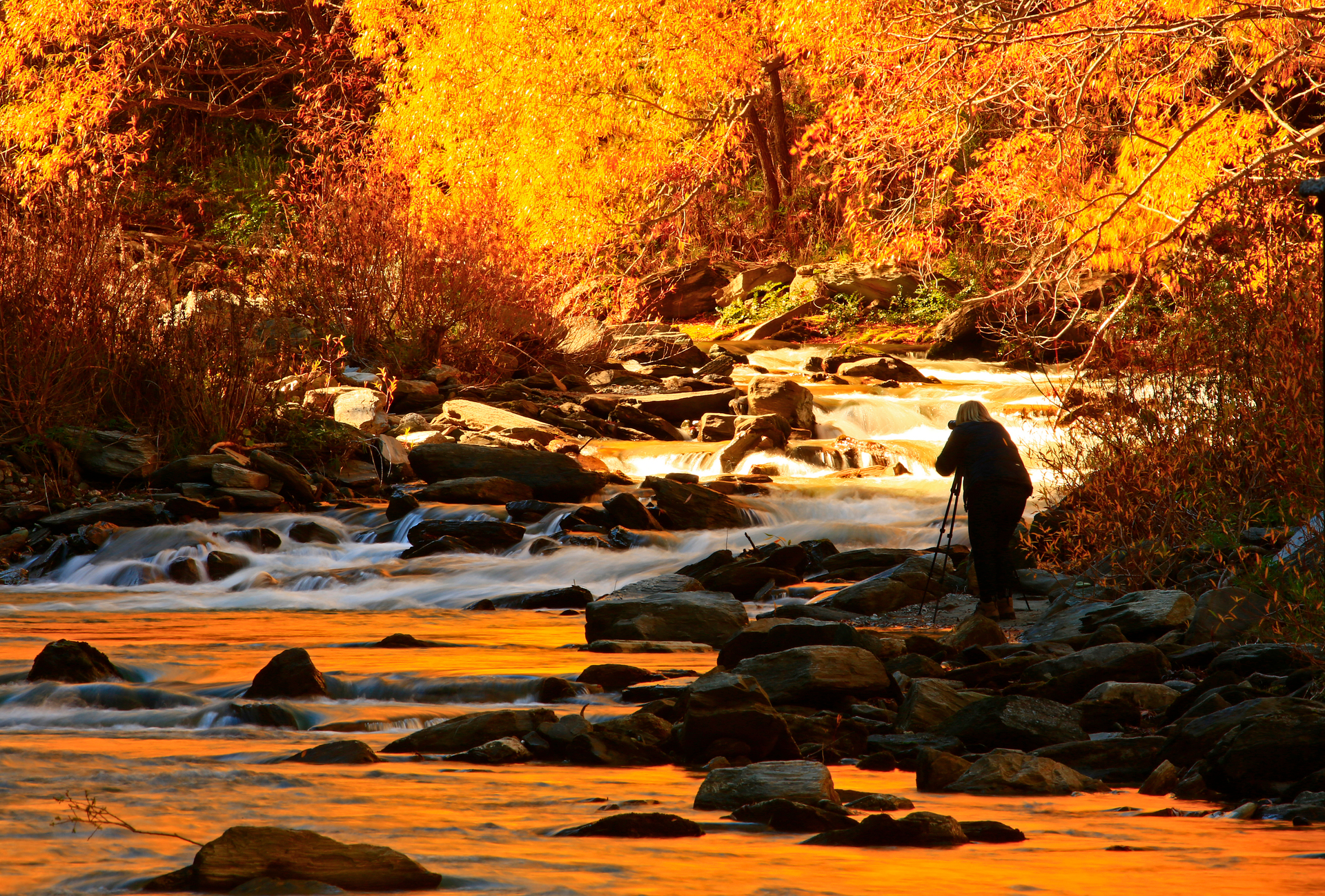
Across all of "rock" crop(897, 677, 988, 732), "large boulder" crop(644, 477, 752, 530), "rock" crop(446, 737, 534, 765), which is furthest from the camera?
"large boulder" crop(644, 477, 752, 530)

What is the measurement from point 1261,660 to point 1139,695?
787 millimetres

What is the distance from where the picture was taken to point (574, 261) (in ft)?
66.9

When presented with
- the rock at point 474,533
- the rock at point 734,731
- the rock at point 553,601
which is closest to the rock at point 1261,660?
the rock at point 734,731

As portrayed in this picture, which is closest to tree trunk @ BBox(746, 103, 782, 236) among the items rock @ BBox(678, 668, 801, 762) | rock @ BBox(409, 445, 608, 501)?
rock @ BBox(409, 445, 608, 501)

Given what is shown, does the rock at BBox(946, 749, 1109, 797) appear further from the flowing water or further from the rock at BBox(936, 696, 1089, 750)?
the rock at BBox(936, 696, 1089, 750)

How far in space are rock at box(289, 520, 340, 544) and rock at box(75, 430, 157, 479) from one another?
5.45 feet

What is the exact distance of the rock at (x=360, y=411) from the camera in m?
14.3

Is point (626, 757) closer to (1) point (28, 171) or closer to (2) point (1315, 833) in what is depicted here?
(2) point (1315, 833)

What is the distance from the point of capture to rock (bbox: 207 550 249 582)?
10531 millimetres

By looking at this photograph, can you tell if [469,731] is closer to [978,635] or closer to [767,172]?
[978,635]

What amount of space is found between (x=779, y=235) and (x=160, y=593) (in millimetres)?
20400

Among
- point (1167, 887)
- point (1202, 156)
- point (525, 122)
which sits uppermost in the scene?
point (525, 122)

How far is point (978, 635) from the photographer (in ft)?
23.5

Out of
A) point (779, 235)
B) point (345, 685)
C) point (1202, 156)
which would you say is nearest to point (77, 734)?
point (345, 685)
